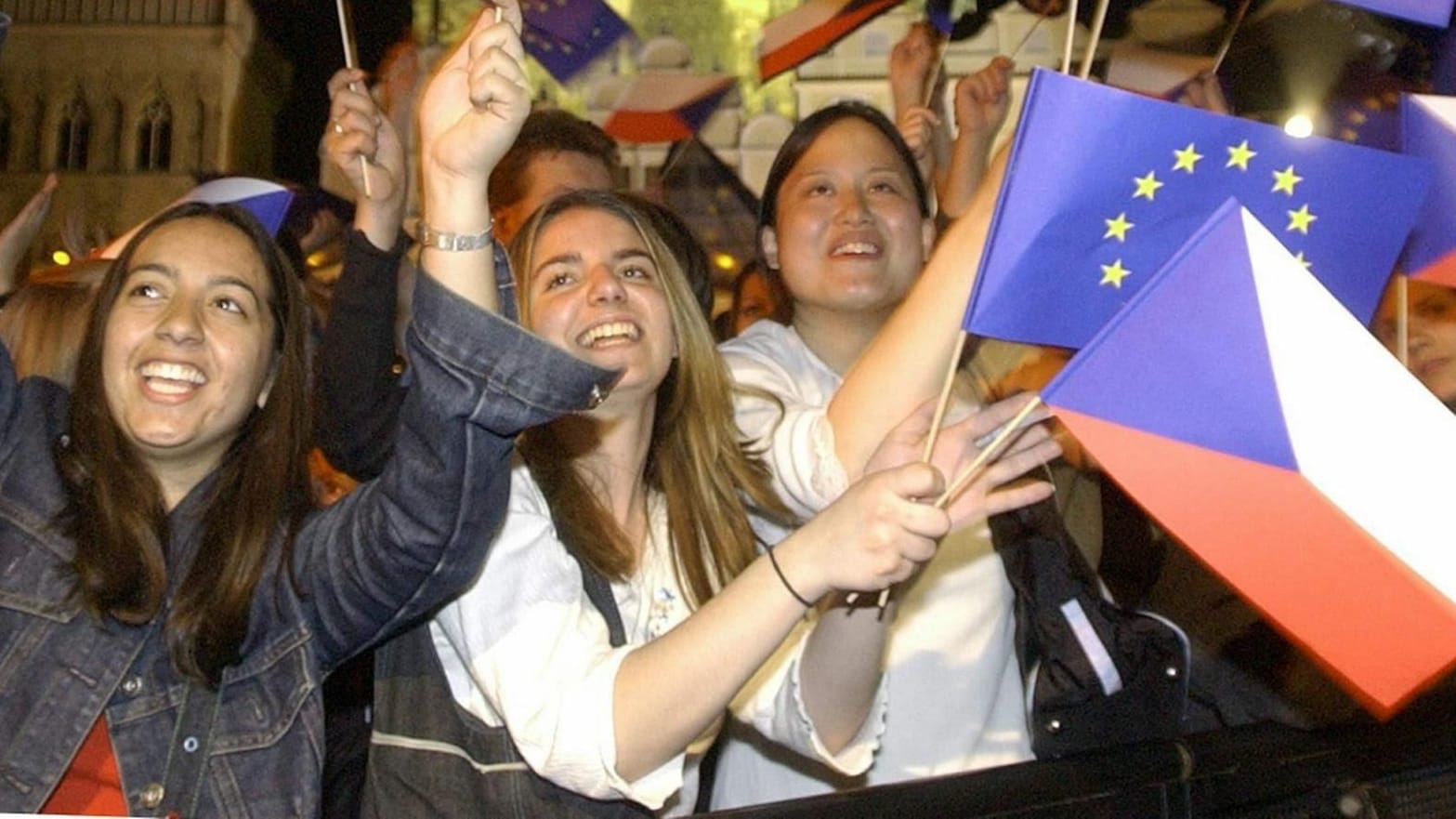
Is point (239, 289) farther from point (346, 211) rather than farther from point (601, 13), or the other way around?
point (601, 13)

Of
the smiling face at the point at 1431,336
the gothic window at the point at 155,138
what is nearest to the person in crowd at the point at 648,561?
the smiling face at the point at 1431,336

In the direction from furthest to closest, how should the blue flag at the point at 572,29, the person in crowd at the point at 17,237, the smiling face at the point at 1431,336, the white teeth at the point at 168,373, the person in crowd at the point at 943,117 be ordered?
the blue flag at the point at 572,29 < the person in crowd at the point at 17,237 < the person in crowd at the point at 943,117 < the smiling face at the point at 1431,336 < the white teeth at the point at 168,373

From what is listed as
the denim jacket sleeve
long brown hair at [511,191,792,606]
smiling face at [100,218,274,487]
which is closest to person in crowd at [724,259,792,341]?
long brown hair at [511,191,792,606]

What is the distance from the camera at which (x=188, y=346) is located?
182 cm

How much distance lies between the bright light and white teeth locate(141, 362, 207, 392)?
4.10 ft

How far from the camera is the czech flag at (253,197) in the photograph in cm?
265

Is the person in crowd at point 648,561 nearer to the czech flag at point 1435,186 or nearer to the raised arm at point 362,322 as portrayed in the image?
the raised arm at point 362,322

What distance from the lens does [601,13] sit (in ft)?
12.5

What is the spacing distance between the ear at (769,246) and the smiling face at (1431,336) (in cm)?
95

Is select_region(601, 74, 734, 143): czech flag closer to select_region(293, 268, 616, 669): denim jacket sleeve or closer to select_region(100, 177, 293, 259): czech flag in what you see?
select_region(100, 177, 293, 259): czech flag

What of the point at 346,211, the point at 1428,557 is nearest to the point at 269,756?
the point at 1428,557

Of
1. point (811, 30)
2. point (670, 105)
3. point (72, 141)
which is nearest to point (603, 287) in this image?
point (811, 30)

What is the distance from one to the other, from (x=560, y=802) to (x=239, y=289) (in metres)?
0.77

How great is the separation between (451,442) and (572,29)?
98.2 inches
